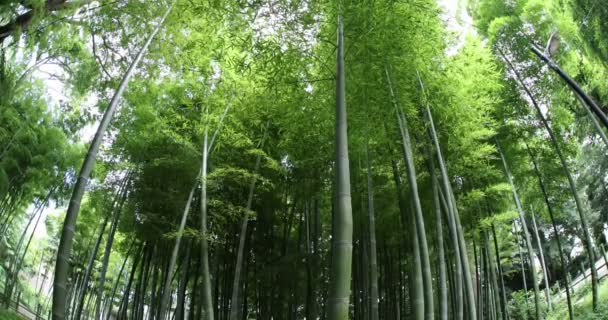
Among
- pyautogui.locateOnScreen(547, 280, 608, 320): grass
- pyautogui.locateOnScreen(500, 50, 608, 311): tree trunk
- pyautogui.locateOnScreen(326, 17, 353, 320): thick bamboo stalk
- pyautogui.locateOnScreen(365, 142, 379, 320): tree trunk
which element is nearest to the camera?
pyautogui.locateOnScreen(326, 17, 353, 320): thick bamboo stalk

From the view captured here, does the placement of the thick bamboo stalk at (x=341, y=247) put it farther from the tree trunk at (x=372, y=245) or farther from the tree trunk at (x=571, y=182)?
the tree trunk at (x=571, y=182)

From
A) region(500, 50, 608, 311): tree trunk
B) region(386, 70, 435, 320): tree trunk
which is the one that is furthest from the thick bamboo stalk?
region(500, 50, 608, 311): tree trunk

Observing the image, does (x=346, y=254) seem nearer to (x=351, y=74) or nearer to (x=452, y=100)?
(x=351, y=74)

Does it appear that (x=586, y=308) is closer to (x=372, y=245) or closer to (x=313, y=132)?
(x=372, y=245)

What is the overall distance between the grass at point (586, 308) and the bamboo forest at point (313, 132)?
0.06 m

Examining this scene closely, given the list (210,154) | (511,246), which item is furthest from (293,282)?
(511,246)

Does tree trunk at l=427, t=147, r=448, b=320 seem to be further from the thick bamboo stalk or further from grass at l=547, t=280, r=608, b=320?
grass at l=547, t=280, r=608, b=320

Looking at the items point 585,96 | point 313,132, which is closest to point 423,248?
point 585,96

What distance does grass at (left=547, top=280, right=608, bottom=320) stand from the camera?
5.44m

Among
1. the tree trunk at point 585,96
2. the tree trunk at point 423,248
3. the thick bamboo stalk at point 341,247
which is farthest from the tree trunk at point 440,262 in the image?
the tree trunk at point 585,96

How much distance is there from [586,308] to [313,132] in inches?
188

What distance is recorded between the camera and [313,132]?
5055 mm

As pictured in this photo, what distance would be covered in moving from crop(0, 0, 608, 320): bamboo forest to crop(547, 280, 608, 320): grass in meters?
0.06

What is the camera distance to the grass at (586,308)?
5441 millimetres
